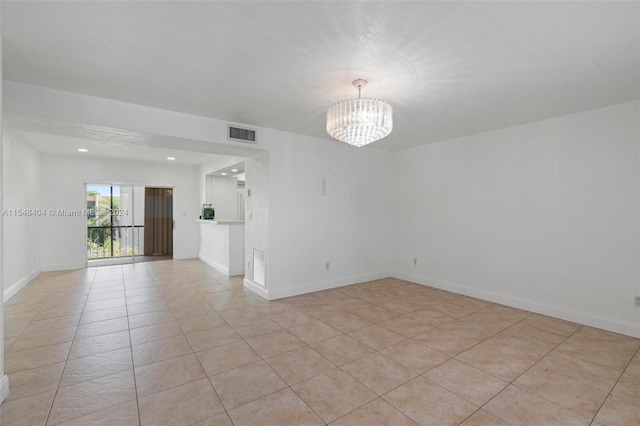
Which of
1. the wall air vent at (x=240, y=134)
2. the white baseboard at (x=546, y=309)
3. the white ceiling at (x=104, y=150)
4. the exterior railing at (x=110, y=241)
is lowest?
the white baseboard at (x=546, y=309)

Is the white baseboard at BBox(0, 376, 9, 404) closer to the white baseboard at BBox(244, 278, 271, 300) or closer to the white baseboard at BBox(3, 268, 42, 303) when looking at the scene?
the white baseboard at BBox(244, 278, 271, 300)

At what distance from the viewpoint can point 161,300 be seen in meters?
4.33

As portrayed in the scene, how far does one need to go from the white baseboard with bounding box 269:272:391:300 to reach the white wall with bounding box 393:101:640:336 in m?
0.83

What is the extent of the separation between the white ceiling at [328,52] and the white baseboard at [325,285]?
106 inches

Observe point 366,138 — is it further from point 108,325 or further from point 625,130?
point 108,325

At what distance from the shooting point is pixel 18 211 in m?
4.84

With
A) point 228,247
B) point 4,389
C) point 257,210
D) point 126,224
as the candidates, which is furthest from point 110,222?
point 4,389

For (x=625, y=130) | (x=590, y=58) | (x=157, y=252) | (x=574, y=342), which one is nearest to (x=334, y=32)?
(x=590, y=58)

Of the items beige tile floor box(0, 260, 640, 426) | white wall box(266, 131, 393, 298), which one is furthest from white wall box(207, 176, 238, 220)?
white wall box(266, 131, 393, 298)

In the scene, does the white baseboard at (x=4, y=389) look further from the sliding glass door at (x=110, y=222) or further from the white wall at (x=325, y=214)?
the sliding glass door at (x=110, y=222)

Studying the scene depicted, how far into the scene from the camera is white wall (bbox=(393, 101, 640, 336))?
10.7ft

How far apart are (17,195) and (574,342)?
26.2 feet

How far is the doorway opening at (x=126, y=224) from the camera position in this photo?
7426mm

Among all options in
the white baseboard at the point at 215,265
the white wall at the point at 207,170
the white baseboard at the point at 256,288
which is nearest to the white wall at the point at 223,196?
the white wall at the point at 207,170
